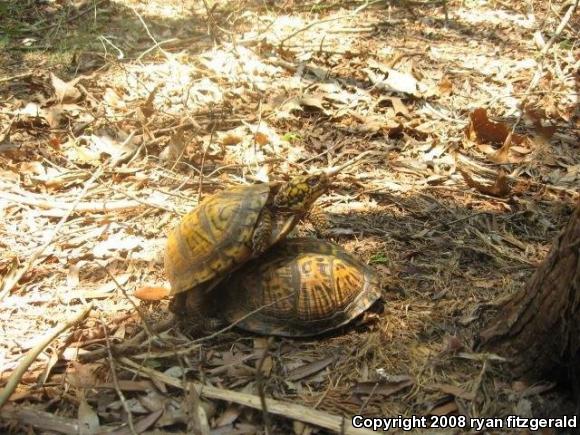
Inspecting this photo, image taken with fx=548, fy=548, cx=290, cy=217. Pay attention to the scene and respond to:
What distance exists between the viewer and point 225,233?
128 inches

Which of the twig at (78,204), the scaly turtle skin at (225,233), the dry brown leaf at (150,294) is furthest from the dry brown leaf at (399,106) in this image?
the dry brown leaf at (150,294)

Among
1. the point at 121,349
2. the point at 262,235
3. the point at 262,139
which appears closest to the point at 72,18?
the point at 262,139

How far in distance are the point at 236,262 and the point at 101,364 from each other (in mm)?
944

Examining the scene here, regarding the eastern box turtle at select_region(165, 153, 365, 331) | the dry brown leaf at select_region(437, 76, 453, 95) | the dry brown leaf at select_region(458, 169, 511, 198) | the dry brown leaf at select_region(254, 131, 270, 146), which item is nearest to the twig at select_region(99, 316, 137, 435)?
the eastern box turtle at select_region(165, 153, 365, 331)

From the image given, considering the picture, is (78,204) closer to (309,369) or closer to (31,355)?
(31,355)

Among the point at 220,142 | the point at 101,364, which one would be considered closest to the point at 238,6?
the point at 220,142

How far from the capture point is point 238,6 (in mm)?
7727

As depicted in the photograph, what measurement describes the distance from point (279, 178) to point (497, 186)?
178cm

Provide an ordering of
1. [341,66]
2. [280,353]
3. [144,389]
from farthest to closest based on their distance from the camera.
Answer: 1. [341,66]
2. [280,353]
3. [144,389]

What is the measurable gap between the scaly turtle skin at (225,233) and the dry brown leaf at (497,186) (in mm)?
1640

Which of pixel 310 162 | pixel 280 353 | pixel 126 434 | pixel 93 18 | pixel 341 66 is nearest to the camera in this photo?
pixel 126 434

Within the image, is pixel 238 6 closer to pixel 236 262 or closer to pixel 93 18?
pixel 93 18

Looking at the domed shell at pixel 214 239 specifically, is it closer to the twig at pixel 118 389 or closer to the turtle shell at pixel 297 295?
the turtle shell at pixel 297 295

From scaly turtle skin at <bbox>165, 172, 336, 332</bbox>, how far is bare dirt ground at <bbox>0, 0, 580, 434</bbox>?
0.84 feet
